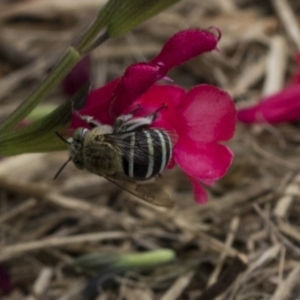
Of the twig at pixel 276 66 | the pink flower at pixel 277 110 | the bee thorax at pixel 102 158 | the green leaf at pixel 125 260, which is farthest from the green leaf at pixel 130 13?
the twig at pixel 276 66

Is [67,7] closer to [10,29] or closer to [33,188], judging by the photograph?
[10,29]

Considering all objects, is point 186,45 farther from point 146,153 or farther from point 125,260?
point 125,260

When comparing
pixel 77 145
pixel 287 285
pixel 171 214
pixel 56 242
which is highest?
pixel 77 145

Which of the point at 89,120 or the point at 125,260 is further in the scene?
the point at 125,260

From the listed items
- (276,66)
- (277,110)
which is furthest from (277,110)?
(276,66)

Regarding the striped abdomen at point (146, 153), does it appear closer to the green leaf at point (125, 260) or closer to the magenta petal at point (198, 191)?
the magenta petal at point (198, 191)
